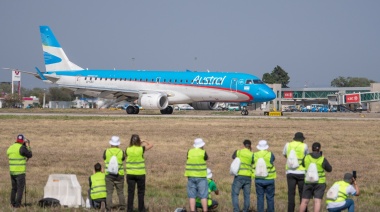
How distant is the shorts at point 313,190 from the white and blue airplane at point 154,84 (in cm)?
4215

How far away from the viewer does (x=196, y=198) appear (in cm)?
1727

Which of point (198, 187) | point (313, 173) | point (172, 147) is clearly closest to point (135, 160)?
point (198, 187)

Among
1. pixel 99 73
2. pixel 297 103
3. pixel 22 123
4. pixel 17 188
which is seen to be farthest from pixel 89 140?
pixel 297 103

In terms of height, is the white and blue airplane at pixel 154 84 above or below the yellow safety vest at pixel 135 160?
above

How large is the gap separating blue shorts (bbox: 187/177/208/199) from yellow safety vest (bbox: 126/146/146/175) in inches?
49.6

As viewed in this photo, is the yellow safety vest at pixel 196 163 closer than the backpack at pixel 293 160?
Yes

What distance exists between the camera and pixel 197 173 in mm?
16328

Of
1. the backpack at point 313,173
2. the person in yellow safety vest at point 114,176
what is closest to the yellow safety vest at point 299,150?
the backpack at point 313,173

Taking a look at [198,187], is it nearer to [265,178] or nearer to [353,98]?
[265,178]

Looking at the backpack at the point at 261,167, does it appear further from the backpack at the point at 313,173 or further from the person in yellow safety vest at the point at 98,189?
the person in yellow safety vest at the point at 98,189

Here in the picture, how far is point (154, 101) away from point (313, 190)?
43918 millimetres

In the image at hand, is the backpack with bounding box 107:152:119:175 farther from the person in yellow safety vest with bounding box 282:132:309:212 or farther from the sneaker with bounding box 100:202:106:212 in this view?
the person in yellow safety vest with bounding box 282:132:309:212

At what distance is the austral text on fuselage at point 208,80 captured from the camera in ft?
193

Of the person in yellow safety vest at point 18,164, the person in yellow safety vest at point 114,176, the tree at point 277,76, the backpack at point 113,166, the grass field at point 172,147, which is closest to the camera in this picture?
the backpack at point 113,166
